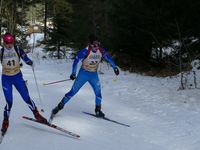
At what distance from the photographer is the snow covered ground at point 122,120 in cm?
841

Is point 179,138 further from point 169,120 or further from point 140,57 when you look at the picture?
point 140,57

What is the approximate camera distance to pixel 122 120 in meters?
10.6

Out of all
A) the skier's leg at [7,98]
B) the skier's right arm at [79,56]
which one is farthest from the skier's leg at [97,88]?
the skier's leg at [7,98]

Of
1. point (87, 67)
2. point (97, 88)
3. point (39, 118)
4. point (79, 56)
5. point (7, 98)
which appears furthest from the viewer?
point (97, 88)

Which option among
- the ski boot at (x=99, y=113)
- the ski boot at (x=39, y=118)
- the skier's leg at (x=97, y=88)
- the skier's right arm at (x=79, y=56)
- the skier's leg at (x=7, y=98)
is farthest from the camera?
the ski boot at (x=99, y=113)

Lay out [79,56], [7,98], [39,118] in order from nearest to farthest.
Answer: [7,98], [39,118], [79,56]

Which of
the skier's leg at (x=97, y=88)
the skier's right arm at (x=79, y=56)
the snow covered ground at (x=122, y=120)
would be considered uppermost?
the skier's right arm at (x=79, y=56)

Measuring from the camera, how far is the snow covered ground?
8.41m

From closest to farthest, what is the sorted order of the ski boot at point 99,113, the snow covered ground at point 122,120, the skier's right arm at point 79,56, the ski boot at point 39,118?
the snow covered ground at point 122,120, the ski boot at point 39,118, the skier's right arm at point 79,56, the ski boot at point 99,113

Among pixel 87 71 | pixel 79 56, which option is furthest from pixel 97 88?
pixel 79 56

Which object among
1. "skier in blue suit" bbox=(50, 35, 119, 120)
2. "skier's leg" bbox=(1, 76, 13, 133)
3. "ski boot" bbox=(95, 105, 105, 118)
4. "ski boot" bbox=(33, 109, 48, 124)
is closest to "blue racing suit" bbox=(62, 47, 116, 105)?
"skier in blue suit" bbox=(50, 35, 119, 120)

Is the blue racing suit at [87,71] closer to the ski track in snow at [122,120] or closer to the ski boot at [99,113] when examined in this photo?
the ski boot at [99,113]

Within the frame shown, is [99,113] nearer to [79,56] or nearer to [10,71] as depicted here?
[79,56]

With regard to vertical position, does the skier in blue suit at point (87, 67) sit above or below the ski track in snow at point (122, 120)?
above
